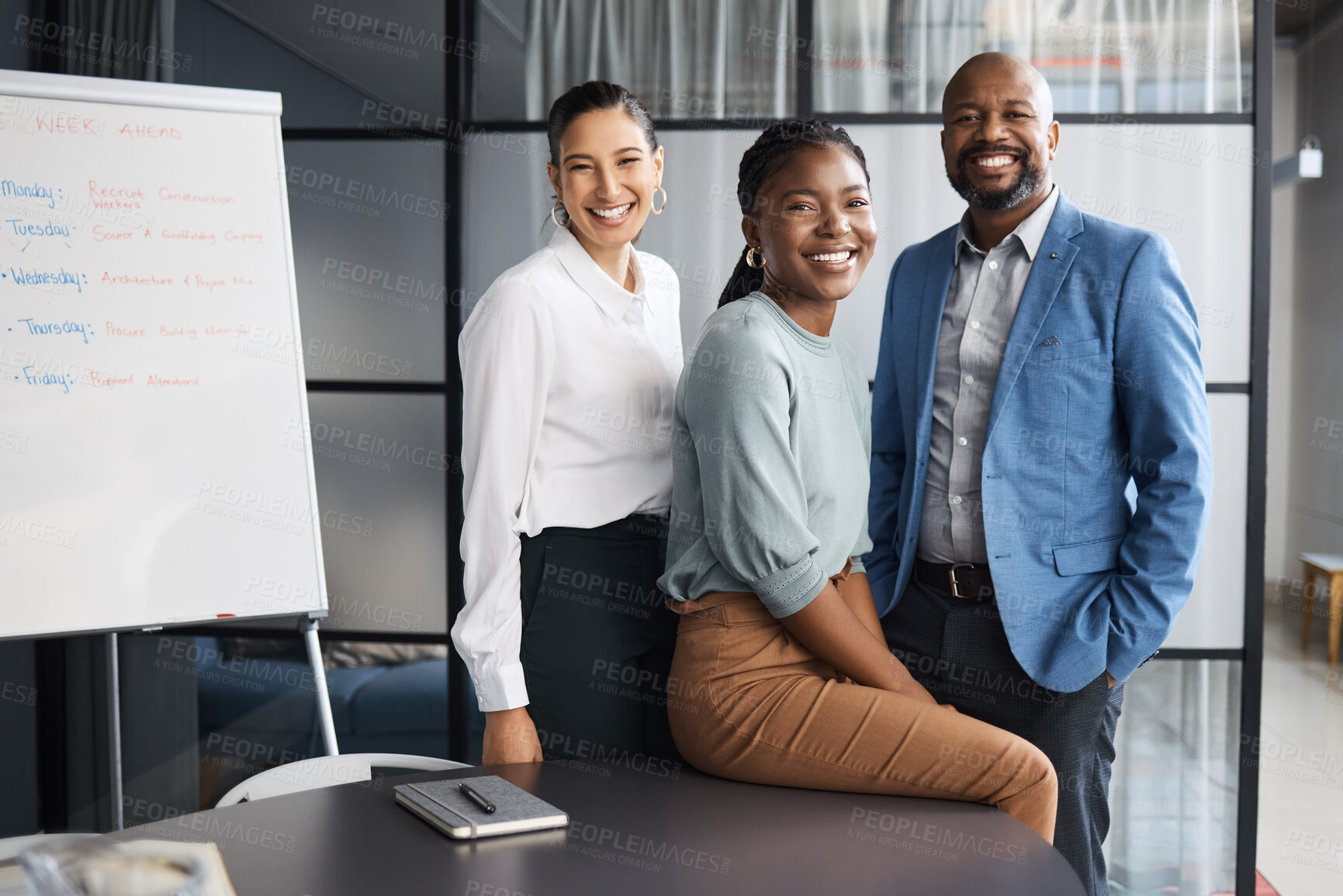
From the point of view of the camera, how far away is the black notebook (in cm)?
116

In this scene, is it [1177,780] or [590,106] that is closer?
[590,106]

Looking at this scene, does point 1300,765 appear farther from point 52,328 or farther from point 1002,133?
point 52,328

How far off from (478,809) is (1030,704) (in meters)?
1.07

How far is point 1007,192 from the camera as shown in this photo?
1875 mm

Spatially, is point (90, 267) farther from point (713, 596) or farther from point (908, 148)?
point (908, 148)

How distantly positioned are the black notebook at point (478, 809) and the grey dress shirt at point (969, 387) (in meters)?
0.97

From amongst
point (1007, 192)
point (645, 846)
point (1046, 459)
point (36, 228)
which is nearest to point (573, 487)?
point (645, 846)

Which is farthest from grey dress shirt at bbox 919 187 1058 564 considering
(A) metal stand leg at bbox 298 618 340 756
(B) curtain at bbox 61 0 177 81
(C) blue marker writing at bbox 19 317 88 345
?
(B) curtain at bbox 61 0 177 81

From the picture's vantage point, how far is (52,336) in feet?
7.17

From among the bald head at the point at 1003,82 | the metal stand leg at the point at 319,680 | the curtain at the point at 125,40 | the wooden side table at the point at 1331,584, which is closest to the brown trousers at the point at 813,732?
the bald head at the point at 1003,82

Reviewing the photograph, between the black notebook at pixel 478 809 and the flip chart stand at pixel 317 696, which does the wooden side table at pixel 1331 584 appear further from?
the black notebook at pixel 478 809

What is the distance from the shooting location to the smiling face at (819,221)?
1.46 meters

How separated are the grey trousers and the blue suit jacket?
0.22 feet

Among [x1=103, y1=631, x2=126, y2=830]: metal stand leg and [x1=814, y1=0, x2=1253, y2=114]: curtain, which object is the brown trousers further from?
[x1=814, y1=0, x2=1253, y2=114]: curtain
